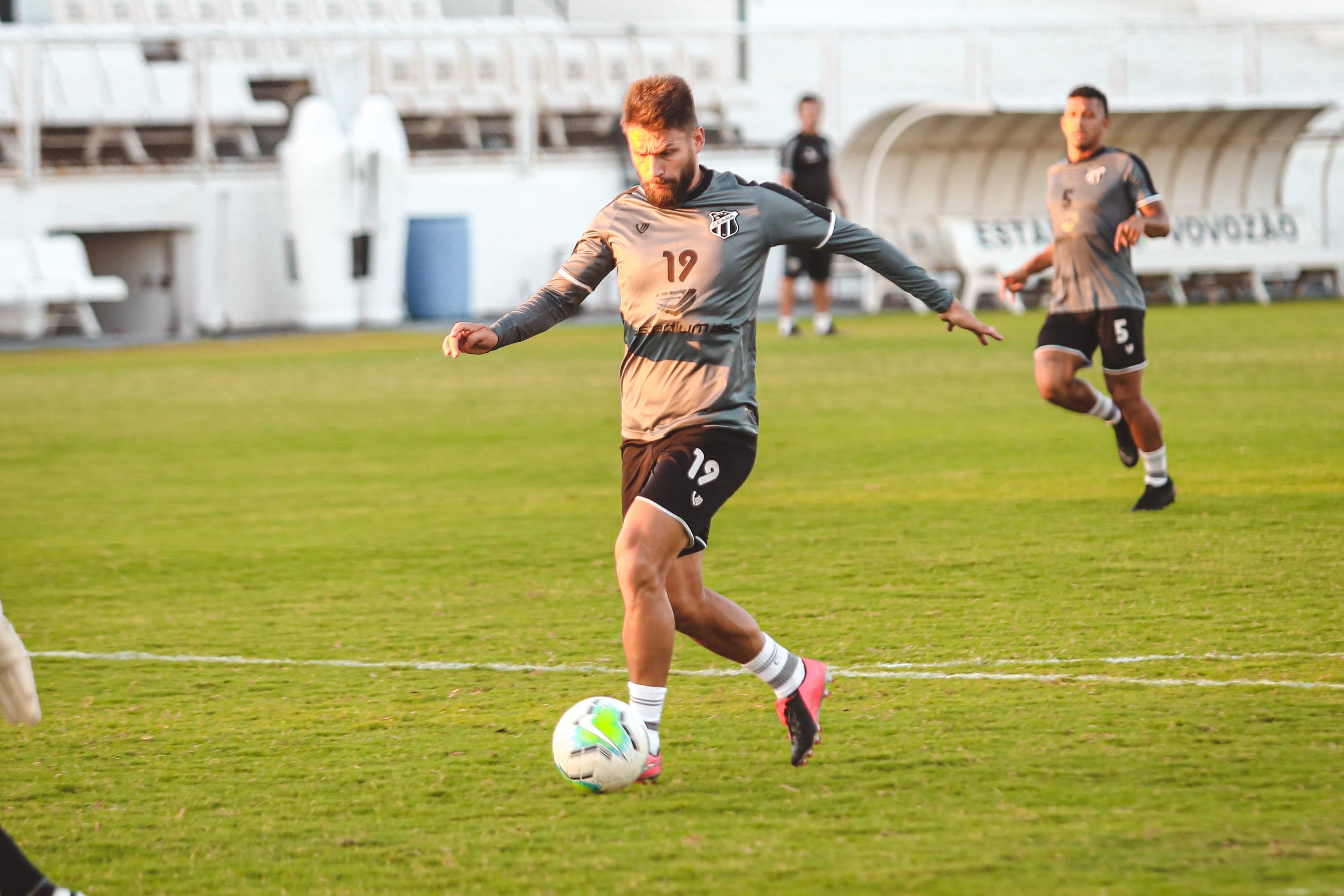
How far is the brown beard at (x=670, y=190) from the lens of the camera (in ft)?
13.8

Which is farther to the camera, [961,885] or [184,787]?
[184,787]

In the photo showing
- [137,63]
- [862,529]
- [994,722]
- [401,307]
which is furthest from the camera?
[137,63]

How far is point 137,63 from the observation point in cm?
2708

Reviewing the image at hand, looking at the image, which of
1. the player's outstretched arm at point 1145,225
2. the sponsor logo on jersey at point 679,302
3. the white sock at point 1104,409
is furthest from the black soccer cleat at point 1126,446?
the sponsor logo on jersey at point 679,302

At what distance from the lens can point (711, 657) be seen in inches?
217

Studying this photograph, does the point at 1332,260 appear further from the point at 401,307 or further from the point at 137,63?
the point at 137,63

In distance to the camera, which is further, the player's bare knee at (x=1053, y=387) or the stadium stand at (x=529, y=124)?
the stadium stand at (x=529, y=124)

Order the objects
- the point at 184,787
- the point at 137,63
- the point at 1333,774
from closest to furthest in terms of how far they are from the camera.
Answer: the point at 1333,774
the point at 184,787
the point at 137,63

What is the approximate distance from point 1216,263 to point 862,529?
53.2 feet

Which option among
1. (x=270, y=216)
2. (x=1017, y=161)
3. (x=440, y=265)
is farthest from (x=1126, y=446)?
(x=270, y=216)

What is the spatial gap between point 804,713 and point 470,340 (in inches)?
48.1

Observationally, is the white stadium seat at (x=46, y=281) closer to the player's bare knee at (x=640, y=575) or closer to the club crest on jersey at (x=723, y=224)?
the club crest on jersey at (x=723, y=224)

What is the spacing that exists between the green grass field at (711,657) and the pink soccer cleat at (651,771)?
0.07m

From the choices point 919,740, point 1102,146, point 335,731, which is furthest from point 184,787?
point 1102,146
